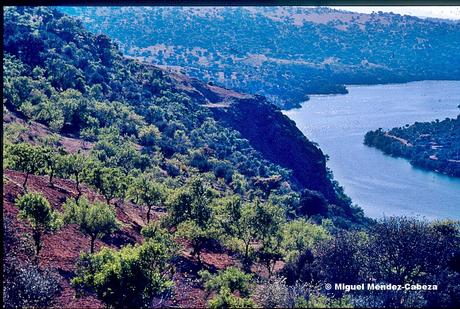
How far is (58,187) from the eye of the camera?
2588cm

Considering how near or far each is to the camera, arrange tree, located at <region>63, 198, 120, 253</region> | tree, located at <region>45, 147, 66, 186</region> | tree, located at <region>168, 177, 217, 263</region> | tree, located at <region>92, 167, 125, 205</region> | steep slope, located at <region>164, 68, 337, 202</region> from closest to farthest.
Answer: tree, located at <region>63, 198, 120, 253</region> < tree, located at <region>168, 177, 217, 263</region> < tree, located at <region>92, 167, 125, 205</region> < tree, located at <region>45, 147, 66, 186</region> < steep slope, located at <region>164, 68, 337, 202</region>

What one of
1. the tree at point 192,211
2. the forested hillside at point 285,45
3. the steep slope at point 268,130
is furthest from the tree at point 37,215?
the forested hillside at point 285,45

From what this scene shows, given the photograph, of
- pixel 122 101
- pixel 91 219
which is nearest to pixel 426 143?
pixel 122 101

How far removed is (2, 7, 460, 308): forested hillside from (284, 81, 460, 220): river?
11.7 metres

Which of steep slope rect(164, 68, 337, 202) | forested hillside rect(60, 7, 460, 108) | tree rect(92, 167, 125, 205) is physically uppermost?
forested hillside rect(60, 7, 460, 108)

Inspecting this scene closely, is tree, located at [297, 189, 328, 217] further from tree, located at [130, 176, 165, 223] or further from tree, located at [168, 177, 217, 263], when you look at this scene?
tree, located at [168, 177, 217, 263]

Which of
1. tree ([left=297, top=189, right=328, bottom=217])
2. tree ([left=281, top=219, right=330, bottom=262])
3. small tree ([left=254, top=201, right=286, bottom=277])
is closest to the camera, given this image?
tree ([left=281, top=219, right=330, bottom=262])

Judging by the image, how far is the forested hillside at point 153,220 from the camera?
13023 millimetres

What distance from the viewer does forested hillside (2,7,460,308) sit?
513 inches

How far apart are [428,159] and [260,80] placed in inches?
2132

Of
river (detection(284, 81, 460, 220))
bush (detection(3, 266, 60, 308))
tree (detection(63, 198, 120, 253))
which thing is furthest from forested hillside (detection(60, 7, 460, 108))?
bush (detection(3, 266, 60, 308))

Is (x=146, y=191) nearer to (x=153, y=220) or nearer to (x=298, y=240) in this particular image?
(x=153, y=220)

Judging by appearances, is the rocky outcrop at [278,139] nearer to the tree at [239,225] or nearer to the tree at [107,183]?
the tree at [239,225]

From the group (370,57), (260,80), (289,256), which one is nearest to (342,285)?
(289,256)
